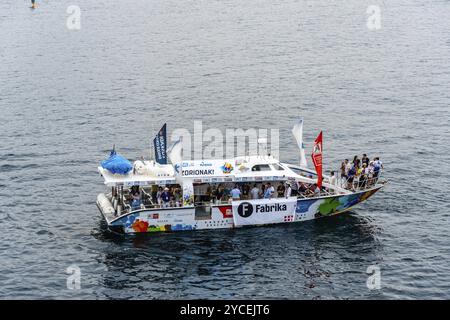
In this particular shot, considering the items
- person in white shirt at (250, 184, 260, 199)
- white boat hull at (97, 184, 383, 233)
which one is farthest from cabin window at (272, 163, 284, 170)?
white boat hull at (97, 184, 383, 233)

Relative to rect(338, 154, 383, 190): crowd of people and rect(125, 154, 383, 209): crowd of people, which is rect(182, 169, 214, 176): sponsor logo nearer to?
rect(125, 154, 383, 209): crowd of people

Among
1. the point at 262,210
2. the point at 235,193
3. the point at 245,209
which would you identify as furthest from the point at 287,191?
the point at 235,193

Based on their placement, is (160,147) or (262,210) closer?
(262,210)

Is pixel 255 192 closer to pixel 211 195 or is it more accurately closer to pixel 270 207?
pixel 270 207

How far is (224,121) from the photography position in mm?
79250

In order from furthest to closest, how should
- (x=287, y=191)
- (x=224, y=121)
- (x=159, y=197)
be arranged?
1. (x=224, y=121)
2. (x=287, y=191)
3. (x=159, y=197)

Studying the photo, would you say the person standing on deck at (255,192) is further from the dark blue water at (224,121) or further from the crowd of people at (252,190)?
the dark blue water at (224,121)

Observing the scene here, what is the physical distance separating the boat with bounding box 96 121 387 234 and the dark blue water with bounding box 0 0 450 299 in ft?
3.56

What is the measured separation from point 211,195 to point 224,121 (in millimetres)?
27458

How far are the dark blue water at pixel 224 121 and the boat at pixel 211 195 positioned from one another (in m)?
1.08

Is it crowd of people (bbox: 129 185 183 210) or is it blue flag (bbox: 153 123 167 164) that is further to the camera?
blue flag (bbox: 153 123 167 164)

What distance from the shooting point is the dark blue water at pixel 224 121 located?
47.0m

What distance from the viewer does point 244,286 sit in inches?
1783

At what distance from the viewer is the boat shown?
51.9 m
